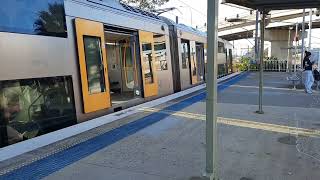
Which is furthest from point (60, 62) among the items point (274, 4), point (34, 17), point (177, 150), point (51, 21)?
point (274, 4)

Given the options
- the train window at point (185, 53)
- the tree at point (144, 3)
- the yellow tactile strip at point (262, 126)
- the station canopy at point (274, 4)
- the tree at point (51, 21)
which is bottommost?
the yellow tactile strip at point (262, 126)

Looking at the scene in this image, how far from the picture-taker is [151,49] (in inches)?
446

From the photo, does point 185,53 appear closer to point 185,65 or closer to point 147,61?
point 185,65

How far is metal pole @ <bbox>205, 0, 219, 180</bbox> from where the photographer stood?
3.78 metres

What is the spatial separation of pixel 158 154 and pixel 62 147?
149 centimetres

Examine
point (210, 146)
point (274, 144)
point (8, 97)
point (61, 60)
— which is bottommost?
point (274, 144)

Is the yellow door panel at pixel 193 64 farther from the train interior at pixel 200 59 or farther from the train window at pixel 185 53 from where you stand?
the train interior at pixel 200 59

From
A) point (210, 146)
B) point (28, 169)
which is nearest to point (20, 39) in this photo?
point (28, 169)

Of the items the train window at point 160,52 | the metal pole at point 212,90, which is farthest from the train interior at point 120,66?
the metal pole at point 212,90

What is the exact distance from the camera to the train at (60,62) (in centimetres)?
578

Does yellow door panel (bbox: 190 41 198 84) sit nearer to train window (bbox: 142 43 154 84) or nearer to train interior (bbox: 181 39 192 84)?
train interior (bbox: 181 39 192 84)

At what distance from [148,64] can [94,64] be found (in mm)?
3355

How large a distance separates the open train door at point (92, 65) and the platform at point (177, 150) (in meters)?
0.85

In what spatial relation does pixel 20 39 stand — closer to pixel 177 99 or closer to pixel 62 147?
pixel 62 147
